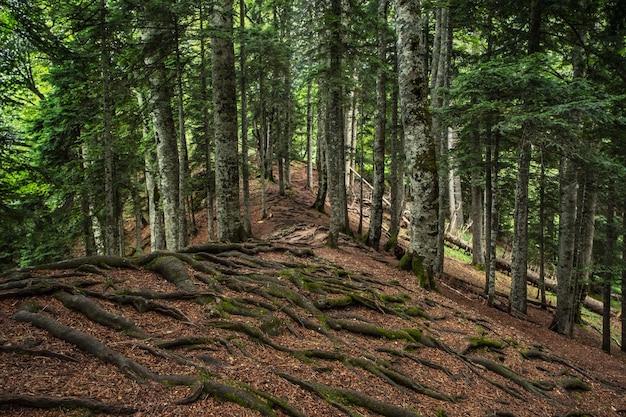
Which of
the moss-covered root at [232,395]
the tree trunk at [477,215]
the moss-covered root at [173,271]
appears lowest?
the tree trunk at [477,215]

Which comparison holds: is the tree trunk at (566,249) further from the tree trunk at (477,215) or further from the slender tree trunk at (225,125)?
the slender tree trunk at (225,125)

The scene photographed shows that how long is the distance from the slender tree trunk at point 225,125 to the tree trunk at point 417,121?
16.2 feet

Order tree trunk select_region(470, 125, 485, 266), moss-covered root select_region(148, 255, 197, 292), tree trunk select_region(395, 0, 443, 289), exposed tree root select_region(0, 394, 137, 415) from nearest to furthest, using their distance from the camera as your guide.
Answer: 1. exposed tree root select_region(0, 394, 137, 415)
2. moss-covered root select_region(148, 255, 197, 292)
3. tree trunk select_region(395, 0, 443, 289)
4. tree trunk select_region(470, 125, 485, 266)

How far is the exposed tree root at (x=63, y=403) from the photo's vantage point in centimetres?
316

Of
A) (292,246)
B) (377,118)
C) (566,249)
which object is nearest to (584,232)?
(566,249)

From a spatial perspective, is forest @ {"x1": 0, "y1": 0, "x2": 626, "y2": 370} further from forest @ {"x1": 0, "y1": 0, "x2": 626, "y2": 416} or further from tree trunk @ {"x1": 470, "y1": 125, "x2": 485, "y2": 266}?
tree trunk @ {"x1": 470, "y1": 125, "x2": 485, "y2": 266}

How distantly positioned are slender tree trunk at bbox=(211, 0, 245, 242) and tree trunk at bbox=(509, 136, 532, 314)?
8286mm

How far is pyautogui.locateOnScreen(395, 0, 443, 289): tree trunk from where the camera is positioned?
920 cm

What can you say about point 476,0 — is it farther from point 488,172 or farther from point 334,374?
point 334,374

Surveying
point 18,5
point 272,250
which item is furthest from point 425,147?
point 18,5

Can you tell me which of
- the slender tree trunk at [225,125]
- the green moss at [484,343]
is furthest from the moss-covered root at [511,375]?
the slender tree trunk at [225,125]

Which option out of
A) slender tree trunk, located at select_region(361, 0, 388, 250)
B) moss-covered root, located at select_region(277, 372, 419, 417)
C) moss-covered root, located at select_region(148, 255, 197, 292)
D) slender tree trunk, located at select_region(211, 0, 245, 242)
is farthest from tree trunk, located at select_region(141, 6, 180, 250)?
moss-covered root, located at select_region(277, 372, 419, 417)

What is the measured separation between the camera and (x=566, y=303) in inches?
483

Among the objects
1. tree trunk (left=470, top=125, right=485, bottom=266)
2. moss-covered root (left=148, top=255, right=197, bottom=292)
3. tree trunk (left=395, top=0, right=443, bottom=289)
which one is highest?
tree trunk (left=395, top=0, right=443, bottom=289)
